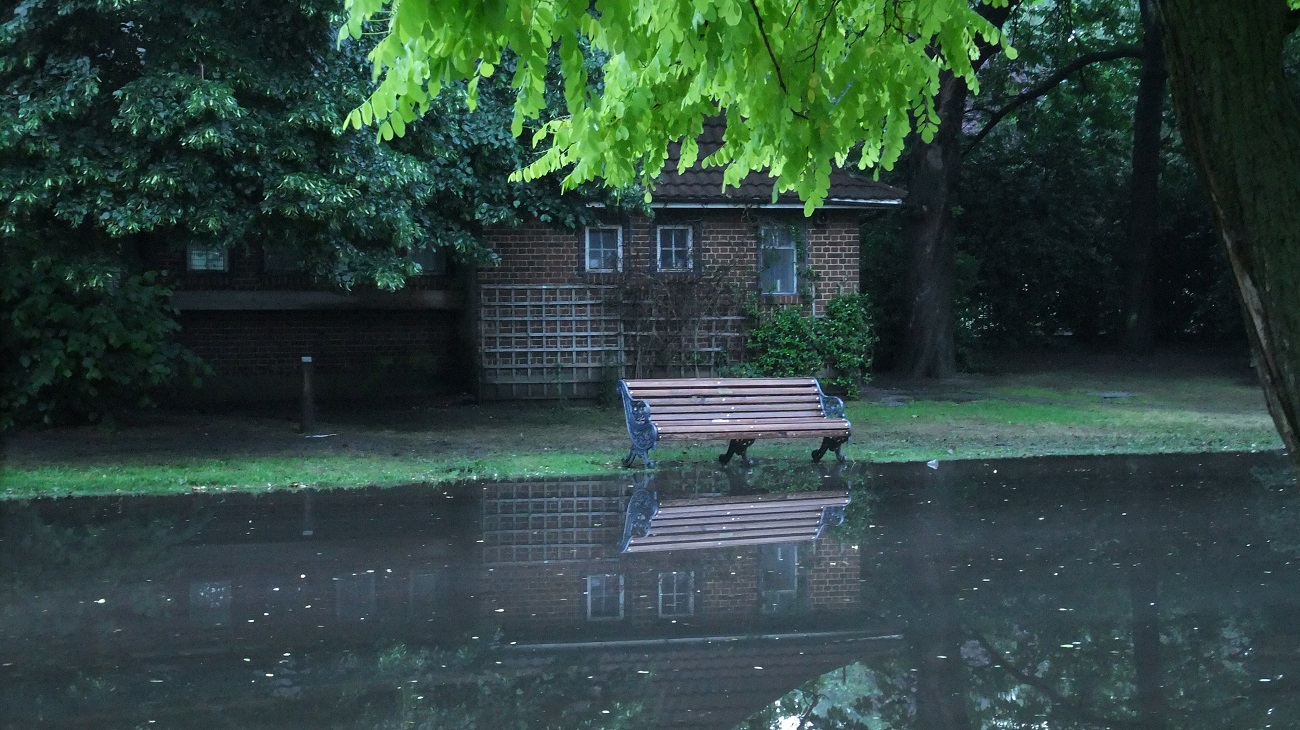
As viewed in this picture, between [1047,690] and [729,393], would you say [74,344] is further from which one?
[1047,690]

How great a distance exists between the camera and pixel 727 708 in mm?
5363

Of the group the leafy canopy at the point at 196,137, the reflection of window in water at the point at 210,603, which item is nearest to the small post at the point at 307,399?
the leafy canopy at the point at 196,137

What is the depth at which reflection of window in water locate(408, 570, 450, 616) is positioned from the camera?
7.10 meters

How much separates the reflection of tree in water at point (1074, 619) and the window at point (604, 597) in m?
1.51

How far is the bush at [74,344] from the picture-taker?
14438mm

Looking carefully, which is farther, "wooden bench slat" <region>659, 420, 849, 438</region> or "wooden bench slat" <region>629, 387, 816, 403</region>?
"wooden bench slat" <region>629, 387, 816, 403</region>

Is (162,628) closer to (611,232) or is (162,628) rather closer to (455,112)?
(455,112)

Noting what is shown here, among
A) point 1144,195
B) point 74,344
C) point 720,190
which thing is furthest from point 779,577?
point 1144,195

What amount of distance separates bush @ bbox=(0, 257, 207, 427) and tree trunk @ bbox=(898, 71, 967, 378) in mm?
14960

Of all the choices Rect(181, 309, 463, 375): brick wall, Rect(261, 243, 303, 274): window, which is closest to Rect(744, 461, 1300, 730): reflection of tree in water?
Rect(181, 309, 463, 375): brick wall

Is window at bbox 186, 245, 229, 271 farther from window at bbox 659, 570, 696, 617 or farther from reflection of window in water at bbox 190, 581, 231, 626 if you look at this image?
window at bbox 659, 570, 696, 617

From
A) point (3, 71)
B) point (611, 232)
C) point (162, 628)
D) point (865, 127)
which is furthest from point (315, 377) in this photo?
point (865, 127)

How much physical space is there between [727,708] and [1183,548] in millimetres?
4827

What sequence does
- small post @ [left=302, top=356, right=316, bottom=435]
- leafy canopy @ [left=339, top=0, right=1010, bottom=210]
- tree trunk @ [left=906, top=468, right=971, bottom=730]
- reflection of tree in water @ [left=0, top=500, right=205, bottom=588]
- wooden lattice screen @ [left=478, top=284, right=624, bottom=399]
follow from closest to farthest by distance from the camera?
leafy canopy @ [left=339, top=0, right=1010, bottom=210]
tree trunk @ [left=906, top=468, right=971, bottom=730]
reflection of tree in water @ [left=0, top=500, right=205, bottom=588]
small post @ [left=302, top=356, right=316, bottom=435]
wooden lattice screen @ [left=478, top=284, right=624, bottom=399]
